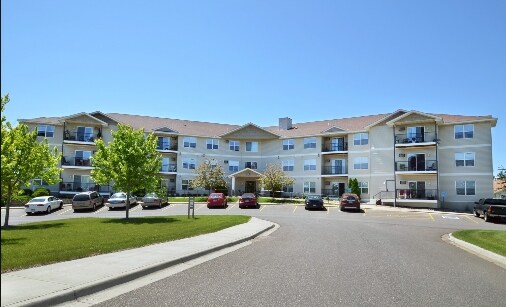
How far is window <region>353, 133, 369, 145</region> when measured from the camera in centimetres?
4669

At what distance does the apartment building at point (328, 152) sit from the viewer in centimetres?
4078

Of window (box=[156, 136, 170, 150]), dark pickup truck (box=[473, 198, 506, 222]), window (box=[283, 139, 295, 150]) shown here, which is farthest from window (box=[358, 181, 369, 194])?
window (box=[156, 136, 170, 150])

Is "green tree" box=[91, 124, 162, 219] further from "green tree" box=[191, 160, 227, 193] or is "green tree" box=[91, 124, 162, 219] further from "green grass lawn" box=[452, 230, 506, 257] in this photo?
"green tree" box=[191, 160, 227, 193]

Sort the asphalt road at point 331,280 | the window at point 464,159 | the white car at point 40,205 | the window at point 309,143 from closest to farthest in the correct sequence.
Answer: the asphalt road at point 331,280 → the white car at point 40,205 → the window at point 464,159 → the window at point 309,143

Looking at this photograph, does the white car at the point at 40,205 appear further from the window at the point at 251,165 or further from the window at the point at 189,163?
the window at the point at 251,165

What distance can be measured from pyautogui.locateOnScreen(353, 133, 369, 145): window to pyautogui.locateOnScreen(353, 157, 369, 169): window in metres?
1.87

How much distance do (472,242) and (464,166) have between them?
28.4 metres

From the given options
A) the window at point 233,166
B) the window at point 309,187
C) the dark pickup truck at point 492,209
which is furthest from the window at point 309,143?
the dark pickup truck at point 492,209

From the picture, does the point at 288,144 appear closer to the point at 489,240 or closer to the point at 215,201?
the point at 215,201

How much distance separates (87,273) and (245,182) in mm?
45301

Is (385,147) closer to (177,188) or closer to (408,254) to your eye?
(177,188)

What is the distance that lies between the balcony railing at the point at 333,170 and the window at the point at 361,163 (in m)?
1.64

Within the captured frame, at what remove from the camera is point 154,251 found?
11453 mm

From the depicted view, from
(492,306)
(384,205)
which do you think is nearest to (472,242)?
(492,306)
